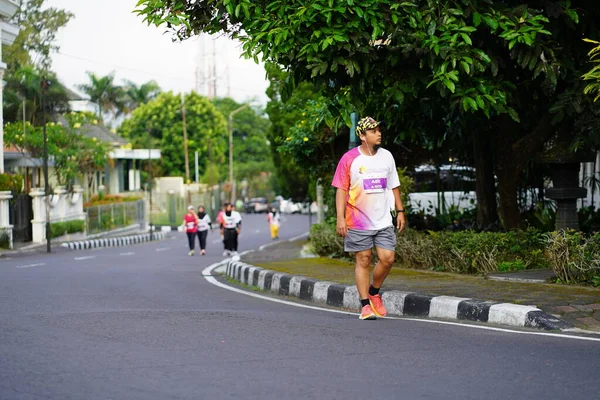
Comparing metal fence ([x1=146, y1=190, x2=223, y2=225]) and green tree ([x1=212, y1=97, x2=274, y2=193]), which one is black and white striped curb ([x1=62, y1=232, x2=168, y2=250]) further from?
green tree ([x1=212, y1=97, x2=274, y2=193])

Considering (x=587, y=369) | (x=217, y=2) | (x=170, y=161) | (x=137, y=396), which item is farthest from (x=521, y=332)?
(x=170, y=161)

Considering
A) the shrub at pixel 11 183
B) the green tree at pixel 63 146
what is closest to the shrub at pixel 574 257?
the shrub at pixel 11 183

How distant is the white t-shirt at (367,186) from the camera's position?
8922 mm

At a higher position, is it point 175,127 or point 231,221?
point 175,127

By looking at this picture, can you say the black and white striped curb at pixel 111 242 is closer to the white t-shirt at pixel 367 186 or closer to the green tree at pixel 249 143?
the white t-shirt at pixel 367 186

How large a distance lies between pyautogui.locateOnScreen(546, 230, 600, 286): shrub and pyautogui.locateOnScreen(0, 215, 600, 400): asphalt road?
9.06 feet

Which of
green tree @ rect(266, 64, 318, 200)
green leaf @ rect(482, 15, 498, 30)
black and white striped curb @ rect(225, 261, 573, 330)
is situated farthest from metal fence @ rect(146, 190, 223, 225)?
green leaf @ rect(482, 15, 498, 30)

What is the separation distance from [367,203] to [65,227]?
31.1m

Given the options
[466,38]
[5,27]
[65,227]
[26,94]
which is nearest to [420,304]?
[466,38]

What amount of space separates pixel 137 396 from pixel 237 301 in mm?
5726

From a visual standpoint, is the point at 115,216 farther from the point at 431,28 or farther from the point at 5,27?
the point at 431,28

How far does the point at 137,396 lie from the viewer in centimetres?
530

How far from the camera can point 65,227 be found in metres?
38.4

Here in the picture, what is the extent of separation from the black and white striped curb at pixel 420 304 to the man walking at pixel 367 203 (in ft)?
2.20
